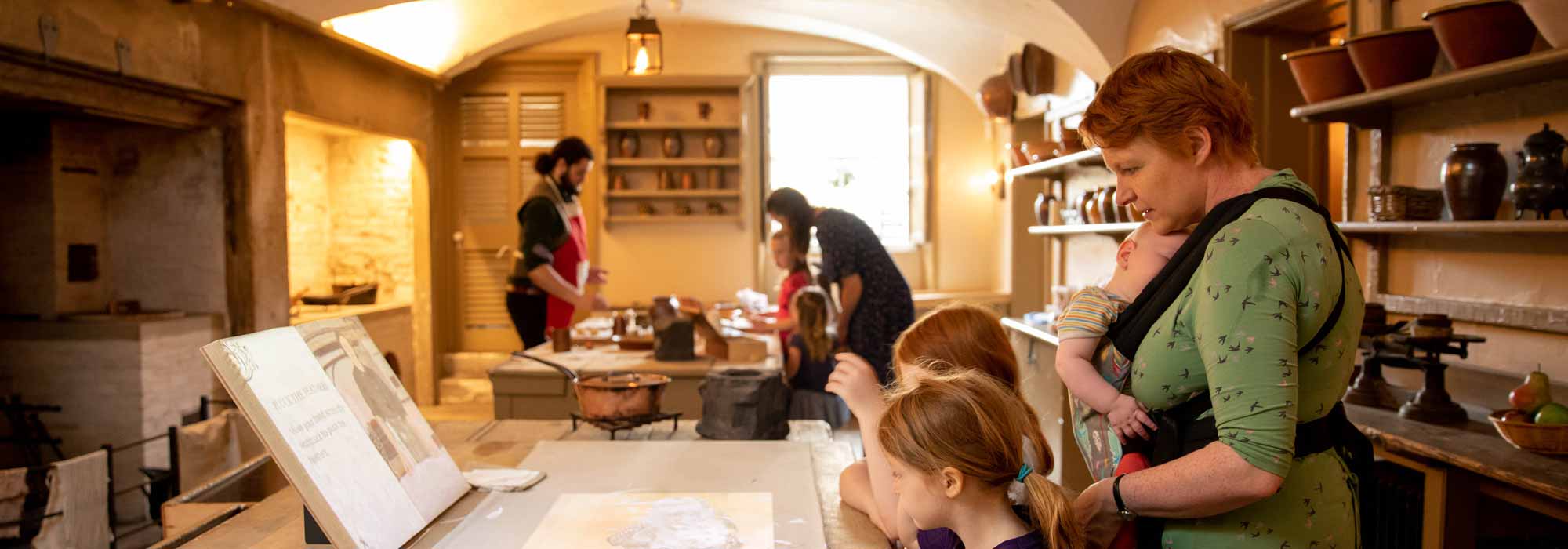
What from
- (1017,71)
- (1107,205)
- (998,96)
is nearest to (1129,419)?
(1107,205)

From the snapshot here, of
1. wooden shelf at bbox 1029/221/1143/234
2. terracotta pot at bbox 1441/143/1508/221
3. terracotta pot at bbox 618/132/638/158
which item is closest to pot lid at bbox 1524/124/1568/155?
terracotta pot at bbox 1441/143/1508/221

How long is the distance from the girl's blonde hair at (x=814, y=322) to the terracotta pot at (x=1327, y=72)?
1.81 metres

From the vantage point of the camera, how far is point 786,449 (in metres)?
1.92

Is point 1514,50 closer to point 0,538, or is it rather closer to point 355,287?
point 0,538

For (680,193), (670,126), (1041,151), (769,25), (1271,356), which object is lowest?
(1271,356)

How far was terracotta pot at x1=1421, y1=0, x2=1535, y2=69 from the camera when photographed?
2213 mm

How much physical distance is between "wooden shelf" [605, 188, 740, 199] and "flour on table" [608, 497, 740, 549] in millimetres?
5910

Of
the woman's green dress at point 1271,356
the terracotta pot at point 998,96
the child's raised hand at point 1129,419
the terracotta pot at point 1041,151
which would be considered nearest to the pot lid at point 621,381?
the child's raised hand at point 1129,419

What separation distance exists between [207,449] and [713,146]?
14.8 ft

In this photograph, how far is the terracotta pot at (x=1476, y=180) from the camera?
241cm

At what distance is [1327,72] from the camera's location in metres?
2.81

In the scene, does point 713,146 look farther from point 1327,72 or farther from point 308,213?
point 1327,72

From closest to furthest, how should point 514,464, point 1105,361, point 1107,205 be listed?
1. point 1105,361
2. point 514,464
3. point 1107,205

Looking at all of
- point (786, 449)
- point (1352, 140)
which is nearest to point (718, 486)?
point (786, 449)
